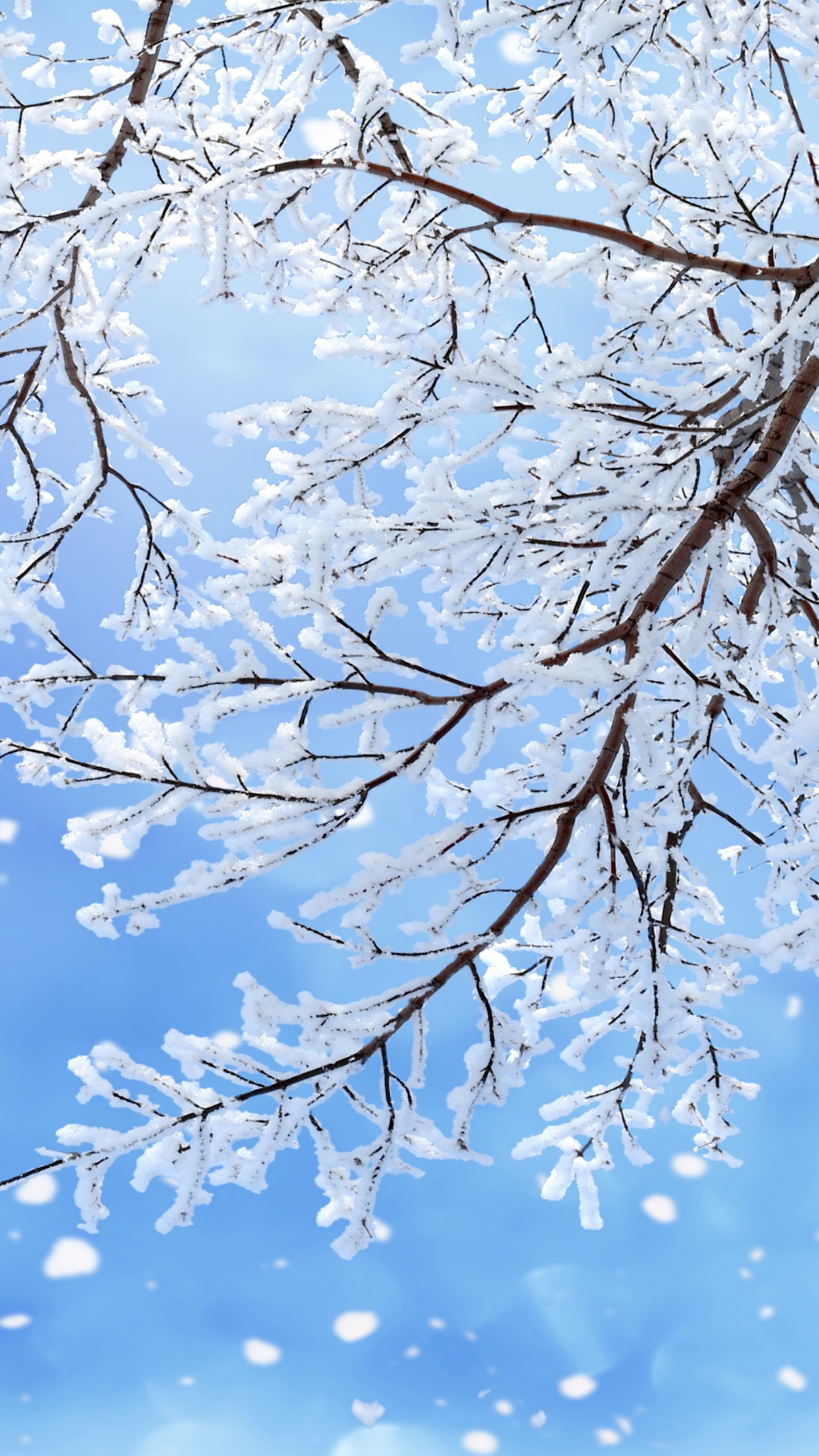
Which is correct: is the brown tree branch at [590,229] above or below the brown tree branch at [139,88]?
below

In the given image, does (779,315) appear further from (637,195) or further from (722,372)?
(637,195)

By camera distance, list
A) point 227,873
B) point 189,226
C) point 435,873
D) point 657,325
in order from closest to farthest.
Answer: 1. point 227,873
2. point 435,873
3. point 657,325
4. point 189,226

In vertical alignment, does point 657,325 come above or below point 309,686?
above

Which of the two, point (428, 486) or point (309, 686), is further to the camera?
point (428, 486)

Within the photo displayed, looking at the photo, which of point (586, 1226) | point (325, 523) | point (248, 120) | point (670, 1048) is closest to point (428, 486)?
point (325, 523)

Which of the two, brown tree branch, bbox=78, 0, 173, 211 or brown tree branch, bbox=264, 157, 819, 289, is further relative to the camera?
brown tree branch, bbox=78, 0, 173, 211

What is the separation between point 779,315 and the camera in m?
2.62

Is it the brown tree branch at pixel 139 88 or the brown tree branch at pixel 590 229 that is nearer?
the brown tree branch at pixel 590 229

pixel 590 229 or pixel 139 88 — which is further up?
pixel 139 88

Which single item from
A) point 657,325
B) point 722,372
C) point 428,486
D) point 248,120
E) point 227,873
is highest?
point 248,120

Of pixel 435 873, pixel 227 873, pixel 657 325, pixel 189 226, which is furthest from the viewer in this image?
pixel 189 226

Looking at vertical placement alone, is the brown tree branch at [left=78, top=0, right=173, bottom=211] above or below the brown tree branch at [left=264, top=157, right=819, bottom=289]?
above

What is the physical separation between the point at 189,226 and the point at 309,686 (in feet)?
8.05

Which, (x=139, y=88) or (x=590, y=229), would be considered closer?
(x=590, y=229)
